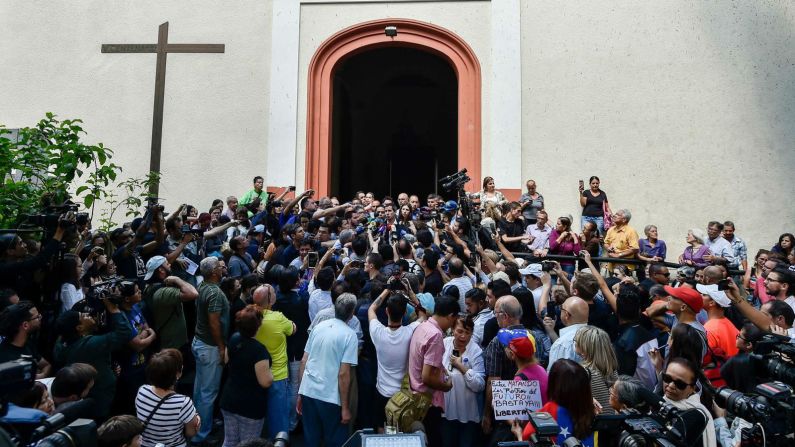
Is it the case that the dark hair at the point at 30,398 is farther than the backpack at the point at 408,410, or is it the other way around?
the backpack at the point at 408,410

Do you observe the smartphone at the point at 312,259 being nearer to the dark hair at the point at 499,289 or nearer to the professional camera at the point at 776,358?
the dark hair at the point at 499,289

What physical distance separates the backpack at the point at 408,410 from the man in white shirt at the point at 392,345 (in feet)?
0.74

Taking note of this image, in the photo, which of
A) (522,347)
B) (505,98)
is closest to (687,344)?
(522,347)

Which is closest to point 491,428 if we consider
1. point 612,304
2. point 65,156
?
point 612,304

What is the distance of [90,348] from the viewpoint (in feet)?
14.9

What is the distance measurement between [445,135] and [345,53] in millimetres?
7722

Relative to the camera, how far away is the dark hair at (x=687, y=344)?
159 inches

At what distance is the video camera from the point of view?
7.10 feet

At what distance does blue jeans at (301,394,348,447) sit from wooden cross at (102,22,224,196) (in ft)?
30.6

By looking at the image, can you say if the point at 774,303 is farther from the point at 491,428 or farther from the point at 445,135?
the point at 445,135

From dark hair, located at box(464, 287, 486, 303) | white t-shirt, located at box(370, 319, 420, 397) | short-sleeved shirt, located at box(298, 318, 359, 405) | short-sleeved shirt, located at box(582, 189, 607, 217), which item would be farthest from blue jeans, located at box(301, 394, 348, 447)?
short-sleeved shirt, located at box(582, 189, 607, 217)

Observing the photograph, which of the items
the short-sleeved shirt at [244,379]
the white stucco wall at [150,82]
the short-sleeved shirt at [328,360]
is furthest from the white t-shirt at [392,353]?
the white stucco wall at [150,82]

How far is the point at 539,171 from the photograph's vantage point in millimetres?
12344

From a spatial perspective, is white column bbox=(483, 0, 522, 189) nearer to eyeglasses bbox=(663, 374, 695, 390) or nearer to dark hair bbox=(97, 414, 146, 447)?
eyeglasses bbox=(663, 374, 695, 390)
